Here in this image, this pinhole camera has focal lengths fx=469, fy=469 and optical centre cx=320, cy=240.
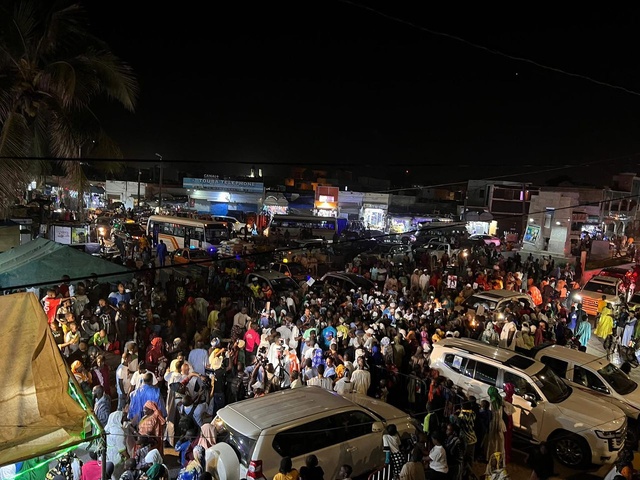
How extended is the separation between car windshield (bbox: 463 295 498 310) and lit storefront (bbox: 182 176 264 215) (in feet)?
103

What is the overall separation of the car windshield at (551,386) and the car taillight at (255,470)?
5.09m

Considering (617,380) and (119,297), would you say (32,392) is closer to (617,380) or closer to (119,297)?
(119,297)

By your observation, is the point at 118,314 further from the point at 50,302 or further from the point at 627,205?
the point at 627,205

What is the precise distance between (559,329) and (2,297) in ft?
42.9

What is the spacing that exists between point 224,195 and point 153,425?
130 feet

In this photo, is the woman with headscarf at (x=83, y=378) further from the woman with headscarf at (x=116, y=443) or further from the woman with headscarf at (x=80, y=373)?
the woman with headscarf at (x=116, y=443)

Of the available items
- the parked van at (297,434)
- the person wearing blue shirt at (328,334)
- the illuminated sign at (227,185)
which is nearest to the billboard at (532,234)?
the person wearing blue shirt at (328,334)

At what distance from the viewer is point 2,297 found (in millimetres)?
5277

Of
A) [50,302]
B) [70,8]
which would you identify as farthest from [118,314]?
[70,8]

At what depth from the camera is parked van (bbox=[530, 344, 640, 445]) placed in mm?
8930

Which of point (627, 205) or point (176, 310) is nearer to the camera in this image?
point (176, 310)

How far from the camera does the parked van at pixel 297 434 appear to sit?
19.3 ft

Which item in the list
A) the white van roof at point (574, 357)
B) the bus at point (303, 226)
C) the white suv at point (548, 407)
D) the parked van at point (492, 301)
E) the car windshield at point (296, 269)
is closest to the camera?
the white suv at point (548, 407)

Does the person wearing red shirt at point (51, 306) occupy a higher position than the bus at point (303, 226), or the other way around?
the bus at point (303, 226)
